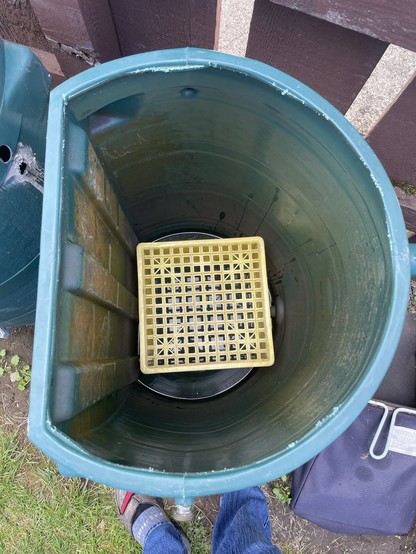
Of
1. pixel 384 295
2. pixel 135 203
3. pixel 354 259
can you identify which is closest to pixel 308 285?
pixel 354 259

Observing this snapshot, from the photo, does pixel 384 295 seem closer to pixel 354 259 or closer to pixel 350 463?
pixel 354 259

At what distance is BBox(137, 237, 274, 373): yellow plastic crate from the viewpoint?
4.51 ft

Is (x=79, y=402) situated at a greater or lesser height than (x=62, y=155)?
lesser

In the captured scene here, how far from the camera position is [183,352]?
4.66 ft

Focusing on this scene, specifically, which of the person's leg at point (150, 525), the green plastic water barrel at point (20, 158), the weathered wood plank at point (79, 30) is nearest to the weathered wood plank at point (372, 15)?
the weathered wood plank at point (79, 30)

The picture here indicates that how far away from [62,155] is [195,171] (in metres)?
0.54

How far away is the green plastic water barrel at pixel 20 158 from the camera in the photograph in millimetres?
1038

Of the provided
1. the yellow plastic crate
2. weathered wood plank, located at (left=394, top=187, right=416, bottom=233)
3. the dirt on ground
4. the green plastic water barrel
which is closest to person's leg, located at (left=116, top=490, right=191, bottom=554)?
the dirt on ground

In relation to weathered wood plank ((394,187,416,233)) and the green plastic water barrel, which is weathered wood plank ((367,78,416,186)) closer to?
weathered wood plank ((394,187,416,233))

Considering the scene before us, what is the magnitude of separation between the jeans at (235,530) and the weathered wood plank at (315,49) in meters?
1.54

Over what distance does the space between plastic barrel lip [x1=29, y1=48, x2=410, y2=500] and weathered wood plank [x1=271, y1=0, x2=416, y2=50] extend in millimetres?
286

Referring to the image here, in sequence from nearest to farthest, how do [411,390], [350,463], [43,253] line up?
[43,253], [350,463], [411,390]

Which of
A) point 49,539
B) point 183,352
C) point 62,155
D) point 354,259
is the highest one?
point 62,155

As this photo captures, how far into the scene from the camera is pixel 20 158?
108 cm
